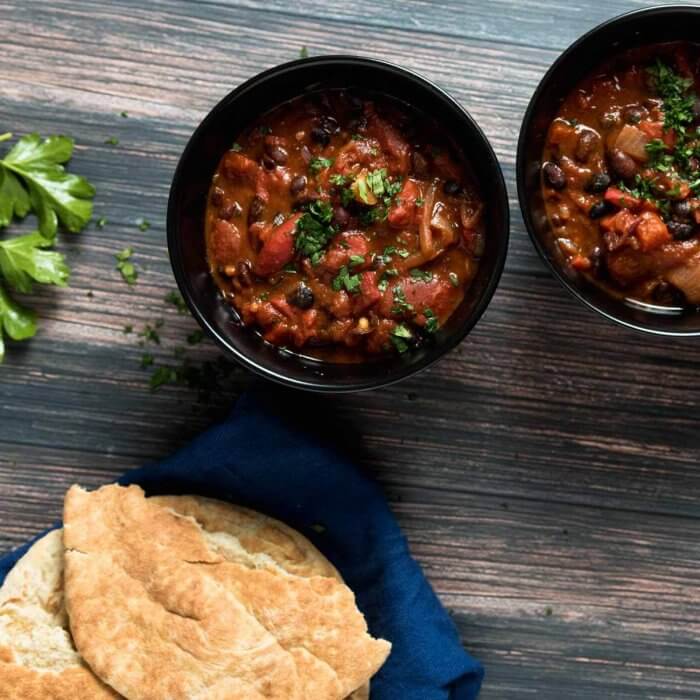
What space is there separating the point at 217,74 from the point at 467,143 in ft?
4.35

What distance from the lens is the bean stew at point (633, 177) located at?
3699mm

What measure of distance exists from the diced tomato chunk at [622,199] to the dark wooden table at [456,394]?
634 mm

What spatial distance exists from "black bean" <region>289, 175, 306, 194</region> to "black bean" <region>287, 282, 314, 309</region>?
38 centimetres

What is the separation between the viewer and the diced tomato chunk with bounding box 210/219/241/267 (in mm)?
3859

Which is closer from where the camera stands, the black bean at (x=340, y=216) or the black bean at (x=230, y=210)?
the black bean at (x=340, y=216)

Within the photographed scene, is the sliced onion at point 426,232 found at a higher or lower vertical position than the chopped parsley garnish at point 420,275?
higher

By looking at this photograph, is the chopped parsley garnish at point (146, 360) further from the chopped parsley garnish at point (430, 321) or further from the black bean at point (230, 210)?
the chopped parsley garnish at point (430, 321)

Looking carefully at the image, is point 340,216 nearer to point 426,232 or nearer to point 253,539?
point 426,232

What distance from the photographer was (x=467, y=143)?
150 inches

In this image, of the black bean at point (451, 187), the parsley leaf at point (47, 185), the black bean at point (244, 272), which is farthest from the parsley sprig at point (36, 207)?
the black bean at point (451, 187)

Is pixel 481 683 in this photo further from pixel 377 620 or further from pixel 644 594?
pixel 644 594

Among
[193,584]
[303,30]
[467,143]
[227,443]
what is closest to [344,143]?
[467,143]

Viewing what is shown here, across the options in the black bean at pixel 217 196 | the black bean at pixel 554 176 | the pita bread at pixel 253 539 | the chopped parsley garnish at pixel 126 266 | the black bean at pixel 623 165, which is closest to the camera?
the black bean at pixel 623 165

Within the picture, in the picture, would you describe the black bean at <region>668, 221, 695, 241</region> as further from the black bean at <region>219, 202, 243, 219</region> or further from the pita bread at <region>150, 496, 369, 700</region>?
the pita bread at <region>150, 496, 369, 700</region>
